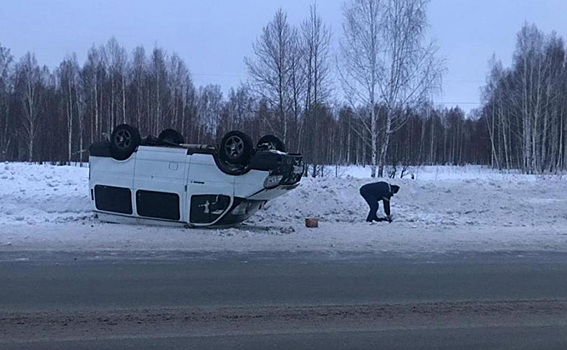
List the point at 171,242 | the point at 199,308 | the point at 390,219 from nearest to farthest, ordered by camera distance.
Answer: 1. the point at 199,308
2. the point at 171,242
3. the point at 390,219

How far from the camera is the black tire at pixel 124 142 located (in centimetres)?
1375

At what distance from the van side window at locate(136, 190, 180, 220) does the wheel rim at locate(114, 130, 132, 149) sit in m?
1.19

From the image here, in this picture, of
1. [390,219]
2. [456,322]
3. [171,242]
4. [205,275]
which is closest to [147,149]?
[171,242]

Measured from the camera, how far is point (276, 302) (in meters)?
7.16

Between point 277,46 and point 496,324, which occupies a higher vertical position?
point 277,46

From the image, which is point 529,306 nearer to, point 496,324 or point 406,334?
point 496,324

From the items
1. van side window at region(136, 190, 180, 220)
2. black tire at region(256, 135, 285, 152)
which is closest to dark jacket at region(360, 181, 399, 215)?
black tire at region(256, 135, 285, 152)

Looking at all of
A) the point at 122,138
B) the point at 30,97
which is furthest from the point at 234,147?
the point at 30,97

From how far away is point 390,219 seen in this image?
16.2 metres

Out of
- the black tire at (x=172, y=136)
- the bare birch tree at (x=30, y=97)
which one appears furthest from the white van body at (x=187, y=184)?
the bare birch tree at (x=30, y=97)

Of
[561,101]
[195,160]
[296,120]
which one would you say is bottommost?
[195,160]

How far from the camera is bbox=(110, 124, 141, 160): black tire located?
541 inches

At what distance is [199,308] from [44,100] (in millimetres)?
48538

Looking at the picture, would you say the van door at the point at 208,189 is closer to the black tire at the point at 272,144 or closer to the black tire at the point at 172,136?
the black tire at the point at 272,144
